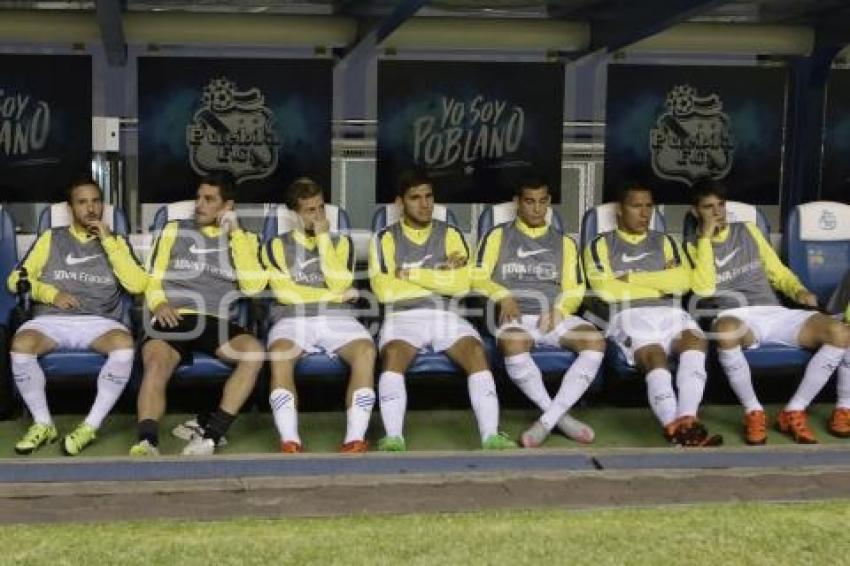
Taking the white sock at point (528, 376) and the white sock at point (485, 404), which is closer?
the white sock at point (485, 404)

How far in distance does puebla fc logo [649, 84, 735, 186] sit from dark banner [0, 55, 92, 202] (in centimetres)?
310

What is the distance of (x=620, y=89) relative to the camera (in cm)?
642

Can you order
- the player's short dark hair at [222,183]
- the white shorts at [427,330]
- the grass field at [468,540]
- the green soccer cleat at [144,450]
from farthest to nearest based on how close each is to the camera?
the player's short dark hair at [222,183] → the white shorts at [427,330] → the green soccer cleat at [144,450] → the grass field at [468,540]

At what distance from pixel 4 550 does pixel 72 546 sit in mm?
172

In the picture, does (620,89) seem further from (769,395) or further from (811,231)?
(769,395)

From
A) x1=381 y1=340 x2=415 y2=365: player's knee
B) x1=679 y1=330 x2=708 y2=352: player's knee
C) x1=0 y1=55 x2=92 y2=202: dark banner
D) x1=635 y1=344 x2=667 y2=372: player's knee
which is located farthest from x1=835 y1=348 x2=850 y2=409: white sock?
x1=0 y1=55 x2=92 y2=202: dark banner

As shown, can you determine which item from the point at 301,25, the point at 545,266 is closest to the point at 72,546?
the point at 545,266

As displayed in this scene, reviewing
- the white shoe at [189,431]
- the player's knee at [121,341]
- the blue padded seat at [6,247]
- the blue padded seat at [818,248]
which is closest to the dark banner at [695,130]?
the blue padded seat at [818,248]

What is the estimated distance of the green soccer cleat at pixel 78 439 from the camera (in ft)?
14.4

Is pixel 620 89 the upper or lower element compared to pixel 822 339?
upper

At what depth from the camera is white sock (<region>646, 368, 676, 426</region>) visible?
15.3 ft

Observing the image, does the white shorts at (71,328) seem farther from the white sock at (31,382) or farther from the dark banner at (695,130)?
the dark banner at (695,130)

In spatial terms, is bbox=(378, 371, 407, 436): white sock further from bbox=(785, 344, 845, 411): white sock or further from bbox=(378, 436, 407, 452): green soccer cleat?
bbox=(785, 344, 845, 411): white sock

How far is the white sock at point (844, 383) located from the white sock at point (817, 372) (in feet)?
0.14
